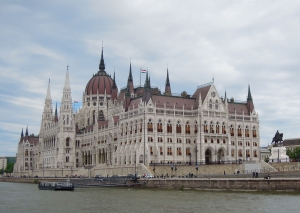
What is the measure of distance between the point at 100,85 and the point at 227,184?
355 feet

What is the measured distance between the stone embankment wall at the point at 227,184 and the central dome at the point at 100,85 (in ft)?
290


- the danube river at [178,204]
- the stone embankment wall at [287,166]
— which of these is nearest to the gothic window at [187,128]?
the stone embankment wall at [287,166]

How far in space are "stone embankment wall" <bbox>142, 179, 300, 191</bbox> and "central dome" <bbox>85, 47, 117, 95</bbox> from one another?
8838cm

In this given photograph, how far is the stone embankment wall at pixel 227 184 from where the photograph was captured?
6072 cm

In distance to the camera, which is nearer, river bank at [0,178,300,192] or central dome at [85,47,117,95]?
river bank at [0,178,300,192]

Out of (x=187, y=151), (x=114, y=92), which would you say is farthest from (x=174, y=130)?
(x=114, y=92)

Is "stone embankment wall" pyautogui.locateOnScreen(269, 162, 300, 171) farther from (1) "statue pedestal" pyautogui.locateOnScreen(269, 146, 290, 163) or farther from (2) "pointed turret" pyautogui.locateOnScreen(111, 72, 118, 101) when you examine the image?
(2) "pointed turret" pyautogui.locateOnScreen(111, 72, 118, 101)

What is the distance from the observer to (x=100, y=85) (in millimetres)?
171375

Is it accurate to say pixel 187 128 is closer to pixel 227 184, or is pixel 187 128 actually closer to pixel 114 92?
pixel 114 92

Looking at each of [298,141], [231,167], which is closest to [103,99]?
[298,141]

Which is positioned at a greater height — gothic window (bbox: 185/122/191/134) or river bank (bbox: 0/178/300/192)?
gothic window (bbox: 185/122/191/134)

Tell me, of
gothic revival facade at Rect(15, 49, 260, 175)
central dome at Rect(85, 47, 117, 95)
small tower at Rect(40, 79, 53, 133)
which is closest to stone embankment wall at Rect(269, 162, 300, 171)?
gothic revival facade at Rect(15, 49, 260, 175)

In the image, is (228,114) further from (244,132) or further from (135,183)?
(135,183)

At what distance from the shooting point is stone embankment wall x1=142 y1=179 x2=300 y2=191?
199 feet
